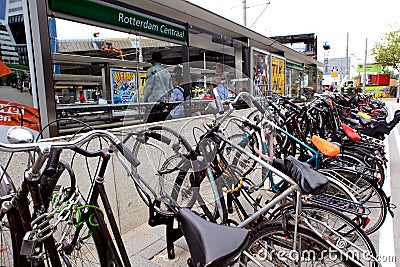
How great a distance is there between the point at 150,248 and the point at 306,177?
1772mm

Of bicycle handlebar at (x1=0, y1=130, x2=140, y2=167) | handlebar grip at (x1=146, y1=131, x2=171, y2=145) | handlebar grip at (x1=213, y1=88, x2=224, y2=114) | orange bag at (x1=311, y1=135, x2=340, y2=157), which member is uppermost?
handlebar grip at (x1=213, y1=88, x2=224, y2=114)

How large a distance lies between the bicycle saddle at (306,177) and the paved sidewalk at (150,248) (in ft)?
4.31

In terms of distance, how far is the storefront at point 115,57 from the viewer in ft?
10.3

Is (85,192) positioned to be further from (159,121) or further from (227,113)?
(227,113)

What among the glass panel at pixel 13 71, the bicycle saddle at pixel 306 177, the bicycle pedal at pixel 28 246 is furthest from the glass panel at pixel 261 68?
the bicycle pedal at pixel 28 246

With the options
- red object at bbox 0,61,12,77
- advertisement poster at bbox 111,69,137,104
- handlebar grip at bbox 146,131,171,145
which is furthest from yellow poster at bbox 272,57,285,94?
red object at bbox 0,61,12,77

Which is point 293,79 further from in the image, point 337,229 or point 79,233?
point 79,233

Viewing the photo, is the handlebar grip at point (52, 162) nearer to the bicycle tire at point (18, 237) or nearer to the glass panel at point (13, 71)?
the bicycle tire at point (18, 237)

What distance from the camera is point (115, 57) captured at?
220 inches

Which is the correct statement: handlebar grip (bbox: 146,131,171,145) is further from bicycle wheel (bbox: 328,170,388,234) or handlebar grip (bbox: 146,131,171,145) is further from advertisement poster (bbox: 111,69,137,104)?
advertisement poster (bbox: 111,69,137,104)

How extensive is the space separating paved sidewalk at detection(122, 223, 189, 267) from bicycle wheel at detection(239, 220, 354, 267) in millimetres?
743

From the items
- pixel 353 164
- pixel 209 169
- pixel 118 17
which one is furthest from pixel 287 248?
pixel 118 17

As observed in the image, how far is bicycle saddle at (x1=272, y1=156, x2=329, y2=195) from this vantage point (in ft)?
5.85

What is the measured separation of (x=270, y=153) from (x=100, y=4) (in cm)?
321
